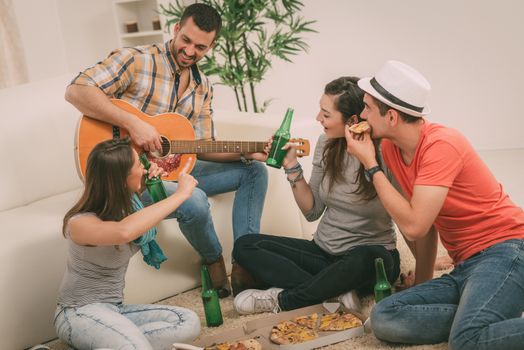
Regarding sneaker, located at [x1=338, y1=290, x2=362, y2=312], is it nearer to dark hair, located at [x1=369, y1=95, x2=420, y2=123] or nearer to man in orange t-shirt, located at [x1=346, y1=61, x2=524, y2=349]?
man in orange t-shirt, located at [x1=346, y1=61, x2=524, y2=349]

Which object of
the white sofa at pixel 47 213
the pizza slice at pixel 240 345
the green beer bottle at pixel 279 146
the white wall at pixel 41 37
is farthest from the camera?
the white wall at pixel 41 37

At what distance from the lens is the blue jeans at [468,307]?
1.85m

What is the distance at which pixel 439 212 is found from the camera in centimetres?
211

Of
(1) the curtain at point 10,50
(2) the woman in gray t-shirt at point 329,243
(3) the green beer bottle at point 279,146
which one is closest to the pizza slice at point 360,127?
(2) the woman in gray t-shirt at point 329,243

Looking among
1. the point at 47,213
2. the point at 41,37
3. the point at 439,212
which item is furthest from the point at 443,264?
the point at 41,37

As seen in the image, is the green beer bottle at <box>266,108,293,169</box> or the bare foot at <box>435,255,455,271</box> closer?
the green beer bottle at <box>266,108,293,169</box>

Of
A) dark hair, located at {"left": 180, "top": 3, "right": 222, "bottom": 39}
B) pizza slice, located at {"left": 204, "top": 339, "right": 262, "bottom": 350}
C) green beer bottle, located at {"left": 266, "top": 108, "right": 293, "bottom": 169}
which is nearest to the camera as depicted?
pizza slice, located at {"left": 204, "top": 339, "right": 262, "bottom": 350}

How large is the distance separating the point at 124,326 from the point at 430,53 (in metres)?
3.08

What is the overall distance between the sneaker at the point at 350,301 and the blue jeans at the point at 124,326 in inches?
19.5

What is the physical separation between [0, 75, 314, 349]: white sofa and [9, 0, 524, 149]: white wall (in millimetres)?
998

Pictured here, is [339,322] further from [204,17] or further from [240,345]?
[204,17]

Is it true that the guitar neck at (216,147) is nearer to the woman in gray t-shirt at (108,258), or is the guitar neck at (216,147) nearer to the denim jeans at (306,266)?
the denim jeans at (306,266)

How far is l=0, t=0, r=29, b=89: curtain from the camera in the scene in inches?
202

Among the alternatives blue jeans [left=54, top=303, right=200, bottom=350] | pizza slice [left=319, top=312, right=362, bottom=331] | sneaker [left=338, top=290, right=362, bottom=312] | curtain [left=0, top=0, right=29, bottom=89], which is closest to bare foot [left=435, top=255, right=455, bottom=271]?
sneaker [left=338, top=290, right=362, bottom=312]
